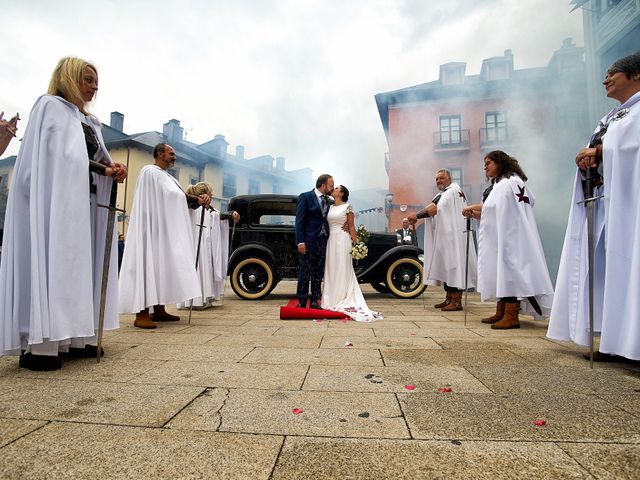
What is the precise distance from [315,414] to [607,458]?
0.89 m

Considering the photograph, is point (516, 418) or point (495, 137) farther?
point (495, 137)

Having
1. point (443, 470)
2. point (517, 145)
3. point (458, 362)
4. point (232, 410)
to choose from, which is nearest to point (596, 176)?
point (458, 362)

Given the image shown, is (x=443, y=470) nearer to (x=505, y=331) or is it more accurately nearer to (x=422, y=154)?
(x=505, y=331)

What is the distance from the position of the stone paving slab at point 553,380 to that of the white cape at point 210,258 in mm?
4199

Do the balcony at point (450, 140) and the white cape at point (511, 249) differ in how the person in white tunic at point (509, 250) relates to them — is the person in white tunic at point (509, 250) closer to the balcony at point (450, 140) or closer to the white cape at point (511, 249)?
the white cape at point (511, 249)

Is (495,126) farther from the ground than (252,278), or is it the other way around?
(495,126)

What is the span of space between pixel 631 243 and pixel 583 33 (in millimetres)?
10401

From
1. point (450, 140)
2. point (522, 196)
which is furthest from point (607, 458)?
point (450, 140)

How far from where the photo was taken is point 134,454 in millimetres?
1047

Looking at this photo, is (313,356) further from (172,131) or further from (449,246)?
(172,131)

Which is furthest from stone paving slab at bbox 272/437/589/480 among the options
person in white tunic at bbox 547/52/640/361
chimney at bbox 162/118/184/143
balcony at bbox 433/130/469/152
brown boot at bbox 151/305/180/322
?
chimney at bbox 162/118/184/143

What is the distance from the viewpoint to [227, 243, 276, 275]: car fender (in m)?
6.92

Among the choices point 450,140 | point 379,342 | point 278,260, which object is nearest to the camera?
point 379,342

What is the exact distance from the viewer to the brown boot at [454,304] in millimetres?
5047
